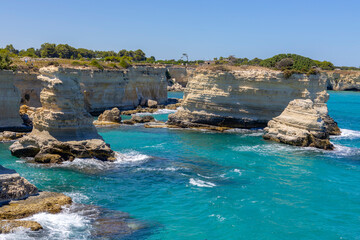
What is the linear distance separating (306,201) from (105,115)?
2875 cm

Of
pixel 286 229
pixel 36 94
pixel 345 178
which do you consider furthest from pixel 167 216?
pixel 36 94

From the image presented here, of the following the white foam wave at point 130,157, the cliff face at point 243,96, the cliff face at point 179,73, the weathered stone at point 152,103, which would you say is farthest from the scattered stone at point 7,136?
the cliff face at point 179,73

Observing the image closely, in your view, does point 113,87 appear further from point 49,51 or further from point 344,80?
point 344,80

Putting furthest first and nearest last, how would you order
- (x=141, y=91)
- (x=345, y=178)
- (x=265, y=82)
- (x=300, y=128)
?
1. (x=141, y=91)
2. (x=265, y=82)
3. (x=300, y=128)
4. (x=345, y=178)

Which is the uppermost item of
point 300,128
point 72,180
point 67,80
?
point 67,80

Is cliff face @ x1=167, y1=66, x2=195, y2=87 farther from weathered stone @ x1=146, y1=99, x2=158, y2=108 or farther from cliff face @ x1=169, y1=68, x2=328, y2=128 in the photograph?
cliff face @ x1=169, y1=68, x2=328, y2=128

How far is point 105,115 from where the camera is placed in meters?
43.2

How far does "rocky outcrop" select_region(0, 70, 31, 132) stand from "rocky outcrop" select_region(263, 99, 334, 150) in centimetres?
2355

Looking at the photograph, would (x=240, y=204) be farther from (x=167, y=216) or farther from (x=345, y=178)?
(x=345, y=178)

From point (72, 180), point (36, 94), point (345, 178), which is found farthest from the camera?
point (36, 94)

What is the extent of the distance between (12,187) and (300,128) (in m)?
24.6

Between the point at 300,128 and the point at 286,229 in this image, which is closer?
the point at 286,229

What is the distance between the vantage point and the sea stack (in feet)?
82.1

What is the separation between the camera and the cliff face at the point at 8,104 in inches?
1378
